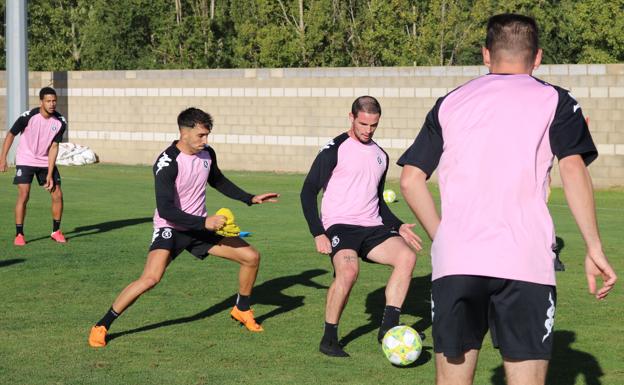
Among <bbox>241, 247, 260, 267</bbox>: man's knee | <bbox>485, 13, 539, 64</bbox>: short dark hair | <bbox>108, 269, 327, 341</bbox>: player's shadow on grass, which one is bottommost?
<bbox>108, 269, 327, 341</bbox>: player's shadow on grass

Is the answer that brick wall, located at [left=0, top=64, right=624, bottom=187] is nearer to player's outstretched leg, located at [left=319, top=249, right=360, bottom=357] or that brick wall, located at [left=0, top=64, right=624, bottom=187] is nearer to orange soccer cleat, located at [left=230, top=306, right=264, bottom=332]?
orange soccer cleat, located at [left=230, top=306, right=264, bottom=332]

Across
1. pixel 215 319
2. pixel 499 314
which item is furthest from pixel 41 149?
pixel 499 314

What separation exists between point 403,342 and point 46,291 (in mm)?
4655

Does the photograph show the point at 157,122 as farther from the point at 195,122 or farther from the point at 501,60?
the point at 501,60

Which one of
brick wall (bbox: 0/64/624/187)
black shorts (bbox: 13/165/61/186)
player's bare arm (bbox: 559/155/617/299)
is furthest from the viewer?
brick wall (bbox: 0/64/624/187)

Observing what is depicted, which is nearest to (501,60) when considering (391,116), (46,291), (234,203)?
(46,291)

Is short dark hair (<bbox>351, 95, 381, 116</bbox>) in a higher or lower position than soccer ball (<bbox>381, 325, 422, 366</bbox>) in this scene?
higher

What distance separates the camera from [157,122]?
31.7 m

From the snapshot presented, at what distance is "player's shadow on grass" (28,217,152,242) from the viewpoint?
16203 mm

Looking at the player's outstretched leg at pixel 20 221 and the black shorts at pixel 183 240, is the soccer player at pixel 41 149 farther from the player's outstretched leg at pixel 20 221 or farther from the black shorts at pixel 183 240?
the black shorts at pixel 183 240

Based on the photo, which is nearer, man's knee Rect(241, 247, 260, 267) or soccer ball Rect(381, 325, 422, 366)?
soccer ball Rect(381, 325, 422, 366)

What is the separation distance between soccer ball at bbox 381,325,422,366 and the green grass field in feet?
0.30

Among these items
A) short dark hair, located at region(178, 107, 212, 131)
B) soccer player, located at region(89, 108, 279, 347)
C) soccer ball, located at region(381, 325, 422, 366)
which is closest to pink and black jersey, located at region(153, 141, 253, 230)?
soccer player, located at region(89, 108, 279, 347)

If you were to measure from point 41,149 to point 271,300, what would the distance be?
5.93m
